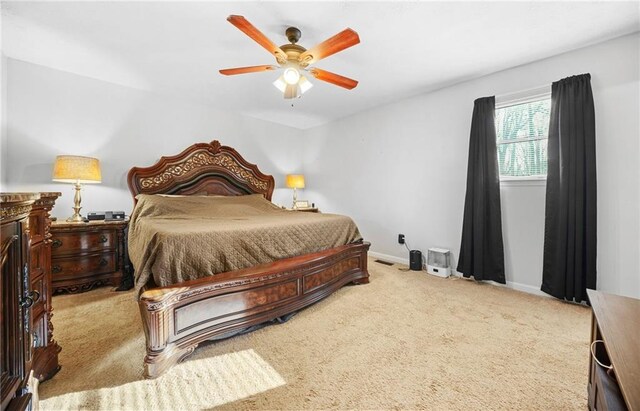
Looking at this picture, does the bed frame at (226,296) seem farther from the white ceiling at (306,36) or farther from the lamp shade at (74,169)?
the white ceiling at (306,36)

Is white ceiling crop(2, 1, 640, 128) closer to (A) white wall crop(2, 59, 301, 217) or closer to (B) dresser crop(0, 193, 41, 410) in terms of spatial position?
(A) white wall crop(2, 59, 301, 217)

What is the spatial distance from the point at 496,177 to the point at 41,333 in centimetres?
382

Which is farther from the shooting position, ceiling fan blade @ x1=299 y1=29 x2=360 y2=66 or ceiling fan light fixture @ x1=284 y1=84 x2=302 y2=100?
ceiling fan light fixture @ x1=284 y1=84 x2=302 y2=100

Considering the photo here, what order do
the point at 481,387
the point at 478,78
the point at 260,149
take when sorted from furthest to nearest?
1. the point at 260,149
2. the point at 478,78
3. the point at 481,387

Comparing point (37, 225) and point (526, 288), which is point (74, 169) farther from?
point (526, 288)

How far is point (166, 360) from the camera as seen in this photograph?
1.48m

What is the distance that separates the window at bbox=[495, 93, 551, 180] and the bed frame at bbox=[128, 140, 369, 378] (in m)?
1.83

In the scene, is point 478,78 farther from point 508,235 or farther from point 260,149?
point 260,149

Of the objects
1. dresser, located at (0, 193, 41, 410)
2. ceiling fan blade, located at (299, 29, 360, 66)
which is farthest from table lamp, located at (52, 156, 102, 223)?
ceiling fan blade, located at (299, 29, 360, 66)

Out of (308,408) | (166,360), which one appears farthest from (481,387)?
(166,360)

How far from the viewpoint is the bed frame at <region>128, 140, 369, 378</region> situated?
1463mm

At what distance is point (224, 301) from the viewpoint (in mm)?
1735

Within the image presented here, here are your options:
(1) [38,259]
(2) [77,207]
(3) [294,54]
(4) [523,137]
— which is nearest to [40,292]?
(1) [38,259]

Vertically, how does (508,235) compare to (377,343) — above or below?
above
